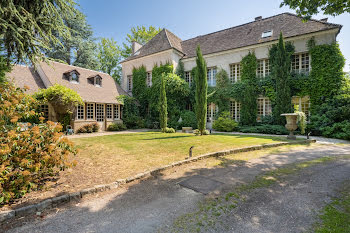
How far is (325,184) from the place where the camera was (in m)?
3.73

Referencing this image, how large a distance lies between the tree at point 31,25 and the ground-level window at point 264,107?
49.7ft

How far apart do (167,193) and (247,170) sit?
263 cm

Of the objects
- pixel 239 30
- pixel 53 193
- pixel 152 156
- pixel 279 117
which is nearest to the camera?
pixel 53 193

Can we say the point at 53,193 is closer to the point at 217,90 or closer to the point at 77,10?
the point at 77,10

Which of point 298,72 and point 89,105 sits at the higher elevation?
point 298,72

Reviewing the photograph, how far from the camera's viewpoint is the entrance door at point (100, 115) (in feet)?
52.9

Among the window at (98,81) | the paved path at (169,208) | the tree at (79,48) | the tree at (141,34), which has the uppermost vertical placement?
the tree at (141,34)

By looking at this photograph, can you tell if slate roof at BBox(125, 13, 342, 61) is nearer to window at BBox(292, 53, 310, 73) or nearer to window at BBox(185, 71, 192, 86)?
window at BBox(292, 53, 310, 73)

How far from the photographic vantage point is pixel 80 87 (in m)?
16.2

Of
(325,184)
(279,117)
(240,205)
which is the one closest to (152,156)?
(240,205)

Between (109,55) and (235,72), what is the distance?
1044 inches

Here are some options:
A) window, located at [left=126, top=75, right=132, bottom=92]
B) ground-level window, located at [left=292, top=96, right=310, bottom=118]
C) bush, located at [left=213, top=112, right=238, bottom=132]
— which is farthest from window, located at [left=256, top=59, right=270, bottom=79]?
window, located at [left=126, top=75, right=132, bottom=92]

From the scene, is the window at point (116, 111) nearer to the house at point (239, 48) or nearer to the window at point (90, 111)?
the window at point (90, 111)

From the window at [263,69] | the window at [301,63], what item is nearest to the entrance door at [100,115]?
the window at [263,69]
